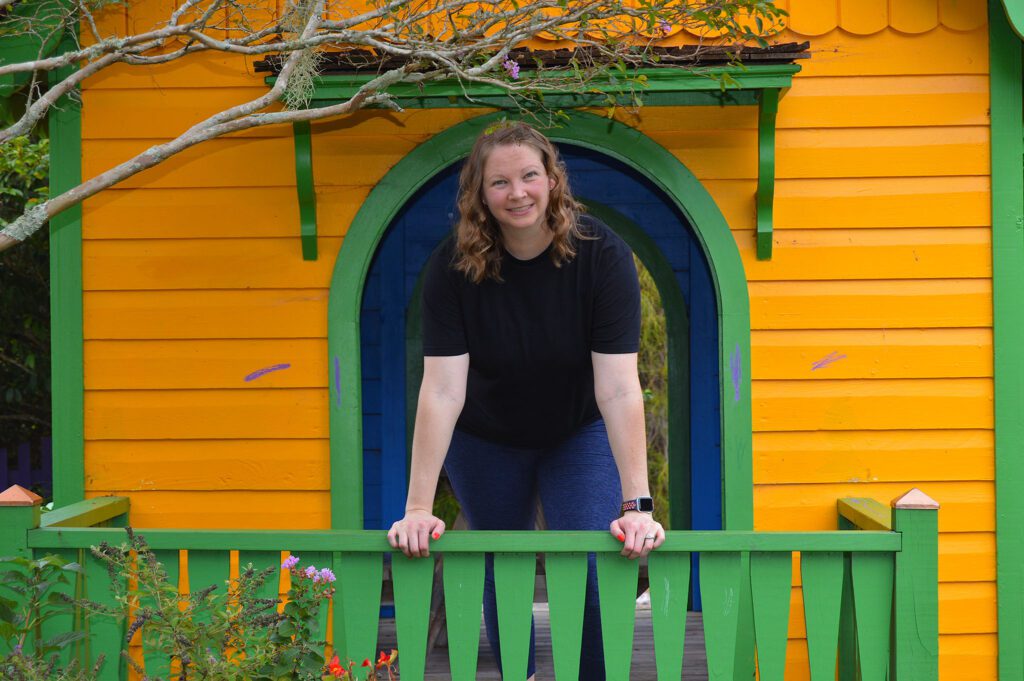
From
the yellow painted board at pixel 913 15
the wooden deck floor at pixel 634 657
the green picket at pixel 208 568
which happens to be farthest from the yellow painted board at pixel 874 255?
the green picket at pixel 208 568

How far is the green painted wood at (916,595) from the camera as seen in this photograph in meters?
2.74

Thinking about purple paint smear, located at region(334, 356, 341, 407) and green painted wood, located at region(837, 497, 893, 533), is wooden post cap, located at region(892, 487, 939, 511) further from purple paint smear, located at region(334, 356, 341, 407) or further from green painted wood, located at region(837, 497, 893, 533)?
purple paint smear, located at region(334, 356, 341, 407)

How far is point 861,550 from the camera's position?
2.78 meters

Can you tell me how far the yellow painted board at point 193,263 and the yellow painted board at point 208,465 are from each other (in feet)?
1.89

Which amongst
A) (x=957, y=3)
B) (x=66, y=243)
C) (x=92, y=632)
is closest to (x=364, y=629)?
(x=92, y=632)

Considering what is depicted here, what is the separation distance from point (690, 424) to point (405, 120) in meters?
2.63

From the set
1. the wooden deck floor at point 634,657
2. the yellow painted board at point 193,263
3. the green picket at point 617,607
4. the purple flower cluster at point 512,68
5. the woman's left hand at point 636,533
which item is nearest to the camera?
the woman's left hand at point 636,533

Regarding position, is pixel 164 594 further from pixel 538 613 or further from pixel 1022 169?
pixel 538 613

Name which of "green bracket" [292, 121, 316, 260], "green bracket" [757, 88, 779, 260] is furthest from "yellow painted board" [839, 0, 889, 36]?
"green bracket" [292, 121, 316, 260]

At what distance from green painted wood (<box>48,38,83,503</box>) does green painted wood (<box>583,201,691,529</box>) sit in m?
2.80

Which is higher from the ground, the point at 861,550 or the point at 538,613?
the point at 861,550

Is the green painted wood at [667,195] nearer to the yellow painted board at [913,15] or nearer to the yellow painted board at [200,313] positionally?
the yellow painted board at [200,313]

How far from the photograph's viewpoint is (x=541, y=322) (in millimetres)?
2936

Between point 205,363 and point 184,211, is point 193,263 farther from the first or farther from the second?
point 205,363
